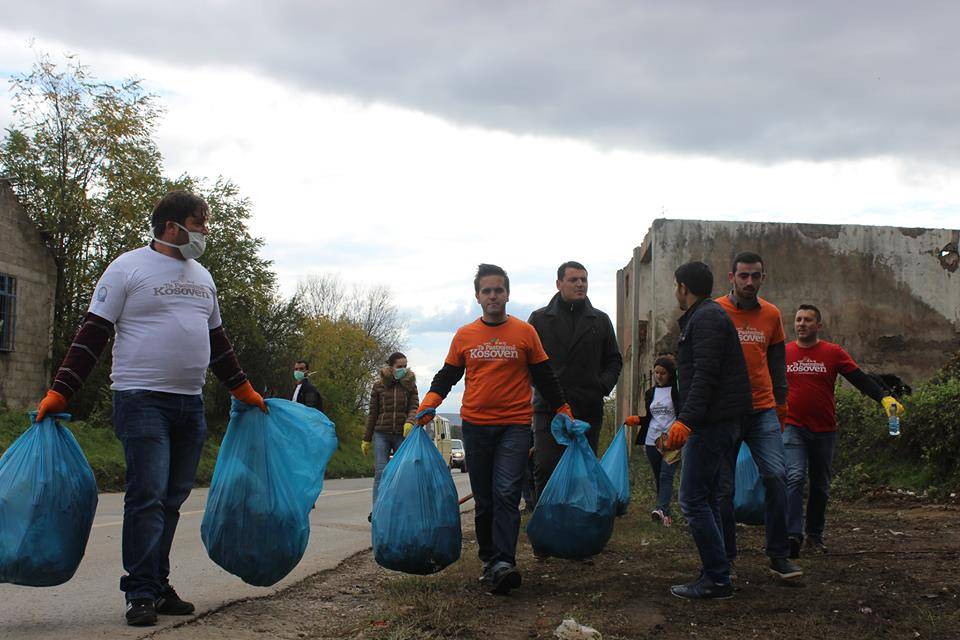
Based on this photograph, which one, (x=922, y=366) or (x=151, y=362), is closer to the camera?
(x=151, y=362)

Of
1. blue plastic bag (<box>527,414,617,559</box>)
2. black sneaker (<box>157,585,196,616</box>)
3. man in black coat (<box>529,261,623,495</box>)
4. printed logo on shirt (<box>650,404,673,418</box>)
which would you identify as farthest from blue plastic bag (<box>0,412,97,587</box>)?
printed logo on shirt (<box>650,404,673,418</box>)

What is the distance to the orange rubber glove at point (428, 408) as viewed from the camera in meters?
5.93

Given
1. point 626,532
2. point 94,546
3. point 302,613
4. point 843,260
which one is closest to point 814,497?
point 626,532

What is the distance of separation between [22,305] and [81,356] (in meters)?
20.1

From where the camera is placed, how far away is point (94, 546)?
26.1 feet

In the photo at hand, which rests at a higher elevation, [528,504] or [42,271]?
[42,271]

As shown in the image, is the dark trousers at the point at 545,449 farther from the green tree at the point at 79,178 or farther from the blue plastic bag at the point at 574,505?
the green tree at the point at 79,178

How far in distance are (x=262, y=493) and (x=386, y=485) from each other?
36.8 inches

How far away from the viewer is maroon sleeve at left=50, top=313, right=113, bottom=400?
4.69m

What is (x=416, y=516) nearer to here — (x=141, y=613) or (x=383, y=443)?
(x=141, y=613)

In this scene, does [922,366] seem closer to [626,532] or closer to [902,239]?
[902,239]

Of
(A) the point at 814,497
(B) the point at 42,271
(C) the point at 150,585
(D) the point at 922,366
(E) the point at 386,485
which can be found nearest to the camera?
(C) the point at 150,585

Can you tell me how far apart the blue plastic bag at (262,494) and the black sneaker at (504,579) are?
1.08 metres

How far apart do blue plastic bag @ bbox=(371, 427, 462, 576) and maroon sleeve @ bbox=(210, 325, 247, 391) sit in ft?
3.40
